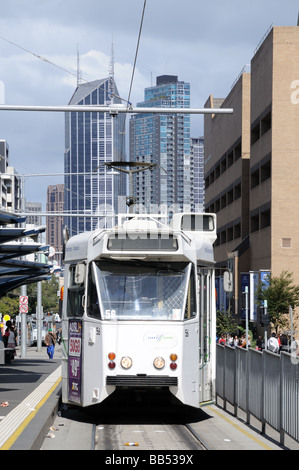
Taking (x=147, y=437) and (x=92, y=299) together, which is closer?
(x=147, y=437)

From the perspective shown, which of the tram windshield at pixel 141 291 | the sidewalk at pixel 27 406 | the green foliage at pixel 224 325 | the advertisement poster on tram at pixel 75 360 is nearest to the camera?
the sidewalk at pixel 27 406

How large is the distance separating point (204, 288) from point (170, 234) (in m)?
1.48

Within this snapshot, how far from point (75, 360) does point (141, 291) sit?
5.80 feet

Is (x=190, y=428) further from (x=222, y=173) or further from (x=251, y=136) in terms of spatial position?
(x=222, y=173)

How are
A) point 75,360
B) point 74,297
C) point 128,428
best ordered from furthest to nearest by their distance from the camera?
point 74,297 < point 75,360 < point 128,428

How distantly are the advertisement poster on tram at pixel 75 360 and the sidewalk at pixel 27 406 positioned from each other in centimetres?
49

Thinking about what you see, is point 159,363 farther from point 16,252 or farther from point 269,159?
point 269,159

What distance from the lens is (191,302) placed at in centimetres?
1524

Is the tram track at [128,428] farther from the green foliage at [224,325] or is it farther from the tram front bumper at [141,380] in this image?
the green foliage at [224,325]

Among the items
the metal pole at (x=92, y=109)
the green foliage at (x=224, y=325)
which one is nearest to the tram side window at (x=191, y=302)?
the metal pole at (x=92, y=109)

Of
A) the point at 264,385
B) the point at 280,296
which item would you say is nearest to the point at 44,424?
the point at 264,385

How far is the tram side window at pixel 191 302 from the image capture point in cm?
1514

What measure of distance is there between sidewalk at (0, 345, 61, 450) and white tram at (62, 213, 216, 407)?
0.84 m
